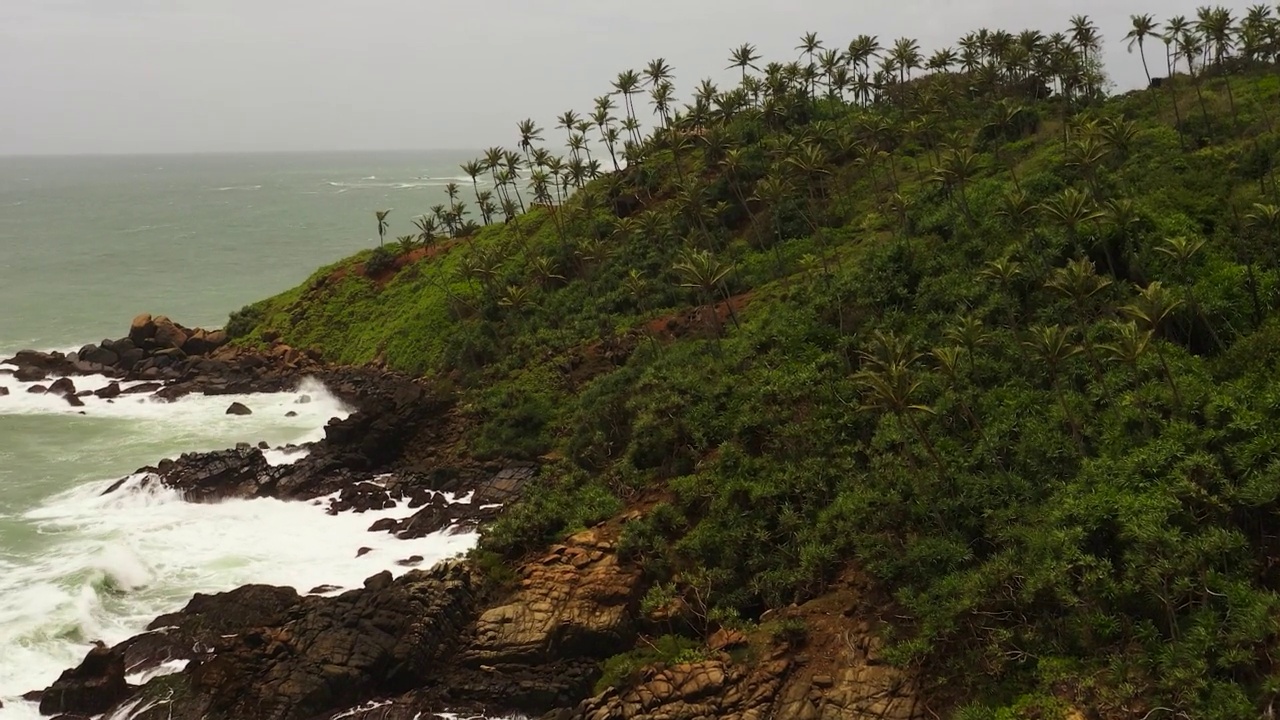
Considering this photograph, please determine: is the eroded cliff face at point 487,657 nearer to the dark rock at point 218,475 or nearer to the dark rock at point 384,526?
the dark rock at point 384,526

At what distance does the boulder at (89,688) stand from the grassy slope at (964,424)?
14265 millimetres

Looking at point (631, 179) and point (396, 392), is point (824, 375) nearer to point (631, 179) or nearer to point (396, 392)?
point (396, 392)

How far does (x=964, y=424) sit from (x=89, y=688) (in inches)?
1331

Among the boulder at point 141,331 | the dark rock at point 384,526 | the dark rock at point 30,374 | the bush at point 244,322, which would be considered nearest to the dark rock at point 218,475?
the dark rock at point 384,526

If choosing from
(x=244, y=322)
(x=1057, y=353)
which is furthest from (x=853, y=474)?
(x=244, y=322)

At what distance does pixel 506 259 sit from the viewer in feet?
242

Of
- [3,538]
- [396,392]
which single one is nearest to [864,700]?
[396,392]

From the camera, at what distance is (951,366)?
3045 centimetres

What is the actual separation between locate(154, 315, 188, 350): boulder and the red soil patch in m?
45.3

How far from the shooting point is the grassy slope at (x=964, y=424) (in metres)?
23.8

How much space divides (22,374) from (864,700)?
74920mm

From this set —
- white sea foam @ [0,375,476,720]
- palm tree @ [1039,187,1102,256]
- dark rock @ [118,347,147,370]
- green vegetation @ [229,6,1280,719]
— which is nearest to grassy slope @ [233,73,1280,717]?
green vegetation @ [229,6,1280,719]

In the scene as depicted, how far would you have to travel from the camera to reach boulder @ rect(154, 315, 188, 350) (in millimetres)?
74688

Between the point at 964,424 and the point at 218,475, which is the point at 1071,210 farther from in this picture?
the point at 218,475
